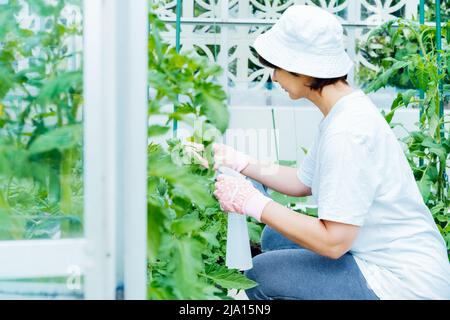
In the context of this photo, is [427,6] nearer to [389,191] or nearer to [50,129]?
[389,191]

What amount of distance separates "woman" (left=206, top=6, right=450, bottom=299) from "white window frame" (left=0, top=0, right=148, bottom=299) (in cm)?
60

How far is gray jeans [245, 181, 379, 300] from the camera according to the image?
1842 millimetres

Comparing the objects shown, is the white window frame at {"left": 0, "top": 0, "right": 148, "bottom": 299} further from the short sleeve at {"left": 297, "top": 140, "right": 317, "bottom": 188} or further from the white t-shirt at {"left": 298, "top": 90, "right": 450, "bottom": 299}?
the short sleeve at {"left": 297, "top": 140, "right": 317, "bottom": 188}

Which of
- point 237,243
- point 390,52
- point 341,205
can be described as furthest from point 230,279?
point 390,52

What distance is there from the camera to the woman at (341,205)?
175 cm

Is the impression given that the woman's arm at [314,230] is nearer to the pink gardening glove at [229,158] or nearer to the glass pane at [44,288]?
the pink gardening glove at [229,158]

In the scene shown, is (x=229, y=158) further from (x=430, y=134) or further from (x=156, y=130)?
(x=430, y=134)

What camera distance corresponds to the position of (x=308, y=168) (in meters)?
2.22

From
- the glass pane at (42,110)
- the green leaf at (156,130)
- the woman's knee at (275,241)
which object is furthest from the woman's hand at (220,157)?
the glass pane at (42,110)

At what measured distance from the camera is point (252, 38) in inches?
138

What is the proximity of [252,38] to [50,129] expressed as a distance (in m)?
2.28

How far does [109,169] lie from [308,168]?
3.48 ft

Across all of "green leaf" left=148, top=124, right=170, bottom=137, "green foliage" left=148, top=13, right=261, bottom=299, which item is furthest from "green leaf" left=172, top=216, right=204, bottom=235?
"green leaf" left=148, top=124, right=170, bottom=137
